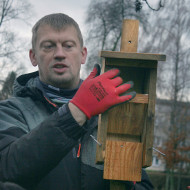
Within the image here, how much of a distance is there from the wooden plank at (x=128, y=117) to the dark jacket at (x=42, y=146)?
0.66 feet

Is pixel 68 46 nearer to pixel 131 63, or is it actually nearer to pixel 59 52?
pixel 59 52

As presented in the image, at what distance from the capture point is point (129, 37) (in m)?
2.32

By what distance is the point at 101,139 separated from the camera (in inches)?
81.0

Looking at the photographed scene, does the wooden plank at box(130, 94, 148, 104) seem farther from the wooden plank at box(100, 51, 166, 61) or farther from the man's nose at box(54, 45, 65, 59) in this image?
the man's nose at box(54, 45, 65, 59)

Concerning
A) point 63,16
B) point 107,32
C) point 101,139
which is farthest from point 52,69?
point 107,32

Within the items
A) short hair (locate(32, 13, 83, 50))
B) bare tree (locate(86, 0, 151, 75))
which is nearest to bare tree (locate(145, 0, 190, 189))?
bare tree (locate(86, 0, 151, 75))

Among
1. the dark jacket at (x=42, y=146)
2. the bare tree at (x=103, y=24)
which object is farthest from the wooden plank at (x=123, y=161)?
the bare tree at (x=103, y=24)

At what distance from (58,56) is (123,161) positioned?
1043 mm

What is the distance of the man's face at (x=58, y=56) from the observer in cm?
251

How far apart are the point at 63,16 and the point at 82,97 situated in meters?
1.24

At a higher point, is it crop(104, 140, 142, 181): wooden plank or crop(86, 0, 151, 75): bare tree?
crop(86, 0, 151, 75): bare tree

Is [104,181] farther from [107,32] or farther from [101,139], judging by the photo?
[107,32]

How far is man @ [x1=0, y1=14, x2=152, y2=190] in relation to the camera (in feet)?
5.72

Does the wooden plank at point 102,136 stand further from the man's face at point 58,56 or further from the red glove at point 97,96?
the man's face at point 58,56
